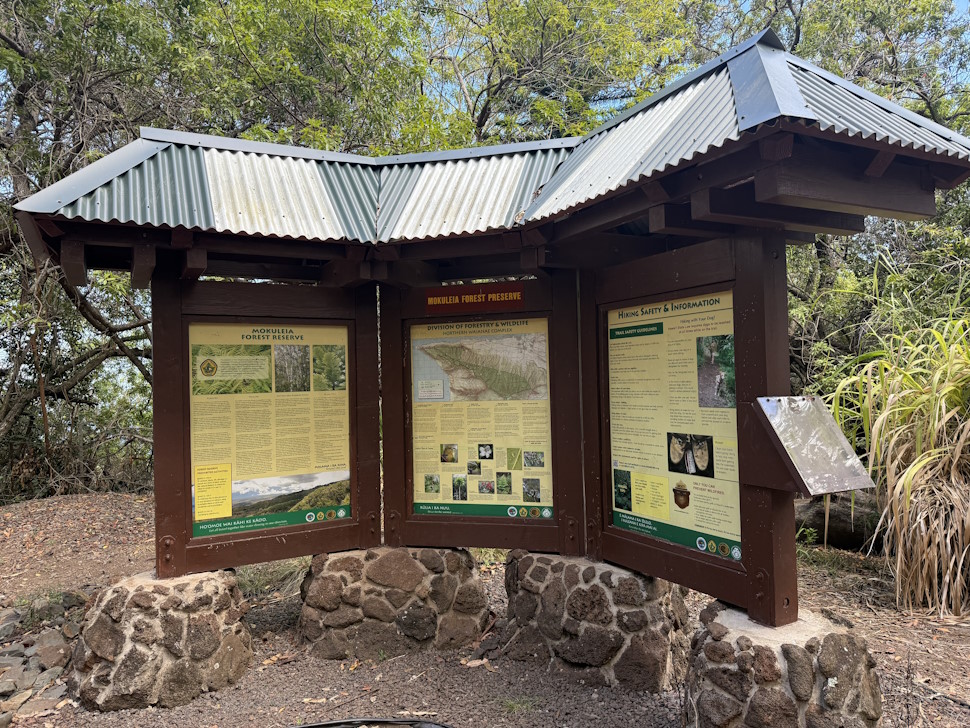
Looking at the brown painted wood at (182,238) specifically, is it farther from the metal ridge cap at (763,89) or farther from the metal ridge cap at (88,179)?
the metal ridge cap at (763,89)

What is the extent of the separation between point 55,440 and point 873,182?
10337mm

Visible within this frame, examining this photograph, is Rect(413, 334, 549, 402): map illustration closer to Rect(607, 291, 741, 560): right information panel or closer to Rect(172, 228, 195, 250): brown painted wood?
Rect(607, 291, 741, 560): right information panel

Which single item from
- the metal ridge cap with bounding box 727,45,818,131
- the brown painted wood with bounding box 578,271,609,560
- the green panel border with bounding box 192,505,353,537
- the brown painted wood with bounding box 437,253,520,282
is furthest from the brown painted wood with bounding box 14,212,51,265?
the metal ridge cap with bounding box 727,45,818,131

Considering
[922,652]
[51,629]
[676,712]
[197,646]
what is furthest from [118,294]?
[922,652]

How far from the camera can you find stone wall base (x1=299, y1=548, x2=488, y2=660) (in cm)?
446

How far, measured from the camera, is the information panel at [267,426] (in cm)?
425

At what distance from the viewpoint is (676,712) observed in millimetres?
3611

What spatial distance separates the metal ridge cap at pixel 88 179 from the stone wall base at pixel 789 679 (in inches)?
161

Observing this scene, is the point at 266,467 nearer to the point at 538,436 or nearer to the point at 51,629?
the point at 538,436

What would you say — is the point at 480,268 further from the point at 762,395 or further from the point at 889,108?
the point at 889,108

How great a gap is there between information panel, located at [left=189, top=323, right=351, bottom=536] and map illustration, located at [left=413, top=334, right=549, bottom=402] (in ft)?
2.11

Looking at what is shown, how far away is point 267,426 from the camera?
4.42 m

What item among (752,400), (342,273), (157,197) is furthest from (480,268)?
(752,400)

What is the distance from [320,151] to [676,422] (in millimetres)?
3293
